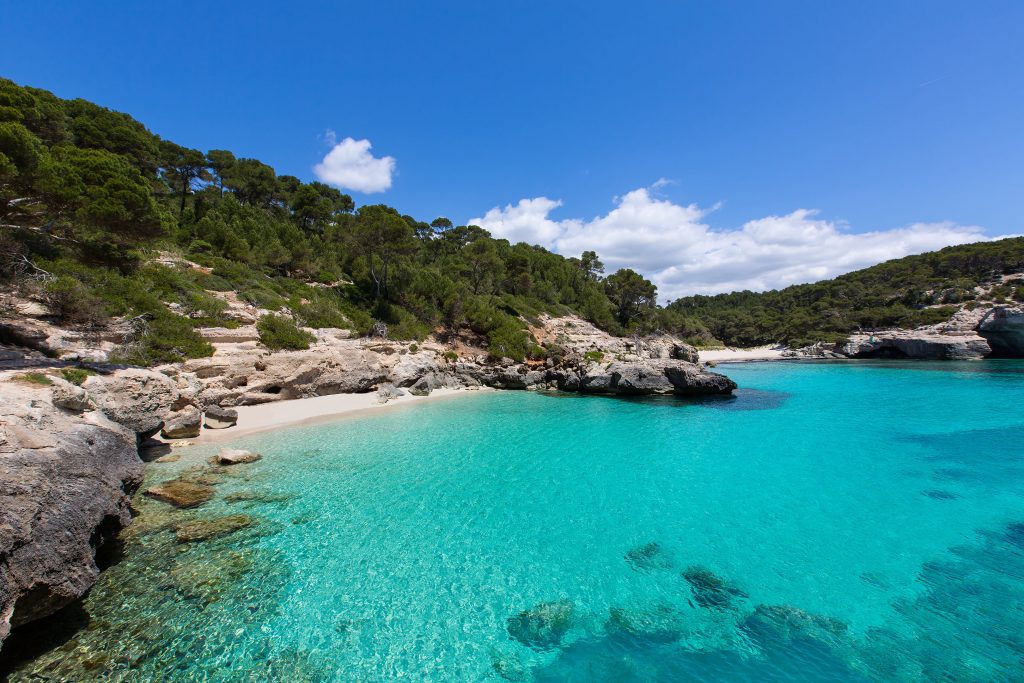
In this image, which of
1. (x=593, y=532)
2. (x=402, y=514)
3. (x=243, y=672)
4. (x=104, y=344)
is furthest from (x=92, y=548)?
(x=104, y=344)

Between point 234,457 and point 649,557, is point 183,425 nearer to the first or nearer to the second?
point 234,457

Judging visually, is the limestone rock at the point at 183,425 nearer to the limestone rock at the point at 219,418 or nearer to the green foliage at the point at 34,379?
the limestone rock at the point at 219,418

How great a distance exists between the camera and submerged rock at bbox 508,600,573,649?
601 centimetres

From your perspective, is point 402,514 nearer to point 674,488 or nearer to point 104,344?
point 674,488

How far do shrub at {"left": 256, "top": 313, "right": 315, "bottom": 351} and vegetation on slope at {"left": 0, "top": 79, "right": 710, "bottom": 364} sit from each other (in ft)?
1.36

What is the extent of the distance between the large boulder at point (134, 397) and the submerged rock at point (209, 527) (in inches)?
191

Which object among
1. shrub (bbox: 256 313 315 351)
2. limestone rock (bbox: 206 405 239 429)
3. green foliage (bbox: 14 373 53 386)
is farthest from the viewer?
shrub (bbox: 256 313 315 351)

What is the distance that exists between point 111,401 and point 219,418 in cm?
639

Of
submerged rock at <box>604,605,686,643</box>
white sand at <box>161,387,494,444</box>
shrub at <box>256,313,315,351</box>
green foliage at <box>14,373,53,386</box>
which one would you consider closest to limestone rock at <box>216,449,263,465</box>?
white sand at <box>161,387,494,444</box>

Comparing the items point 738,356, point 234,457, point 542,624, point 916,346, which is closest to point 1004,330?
point 916,346

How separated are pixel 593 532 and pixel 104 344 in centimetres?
2217

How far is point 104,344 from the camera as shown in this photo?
1727 centimetres

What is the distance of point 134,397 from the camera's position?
40.0 feet

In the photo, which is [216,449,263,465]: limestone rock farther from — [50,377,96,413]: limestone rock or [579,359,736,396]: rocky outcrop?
[579,359,736,396]: rocky outcrop
